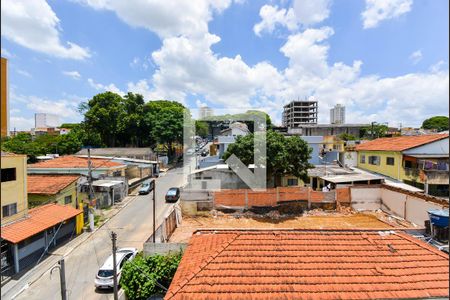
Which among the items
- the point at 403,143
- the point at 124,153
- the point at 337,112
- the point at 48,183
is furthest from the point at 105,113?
the point at 337,112

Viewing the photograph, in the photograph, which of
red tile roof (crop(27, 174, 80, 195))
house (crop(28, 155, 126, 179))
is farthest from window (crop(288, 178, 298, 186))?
red tile roof (crop(27, 174, 80, 195))

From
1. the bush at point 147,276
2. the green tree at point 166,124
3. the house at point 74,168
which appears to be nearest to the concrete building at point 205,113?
the green tree at point 166,124

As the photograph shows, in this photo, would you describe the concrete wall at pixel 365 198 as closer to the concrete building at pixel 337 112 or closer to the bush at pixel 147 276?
the bush at pixel 147 276

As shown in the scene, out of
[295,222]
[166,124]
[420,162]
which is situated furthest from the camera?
[166,124]

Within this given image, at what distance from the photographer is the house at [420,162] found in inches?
838

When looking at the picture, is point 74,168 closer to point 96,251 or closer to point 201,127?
point 96,251

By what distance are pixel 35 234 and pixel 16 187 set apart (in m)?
3.13

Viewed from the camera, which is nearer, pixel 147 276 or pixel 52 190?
pixel 147 276

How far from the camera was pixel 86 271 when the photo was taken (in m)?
13.0

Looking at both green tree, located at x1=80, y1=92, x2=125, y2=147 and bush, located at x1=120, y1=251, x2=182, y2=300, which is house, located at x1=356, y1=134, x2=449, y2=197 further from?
green tree, located at x1=80, y1=92, x2=125, y2=147

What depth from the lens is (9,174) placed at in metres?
14.8

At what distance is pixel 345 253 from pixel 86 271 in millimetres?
11791

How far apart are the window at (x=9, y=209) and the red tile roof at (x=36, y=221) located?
22.3 inches

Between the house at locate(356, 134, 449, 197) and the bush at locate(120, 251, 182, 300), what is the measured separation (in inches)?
813
